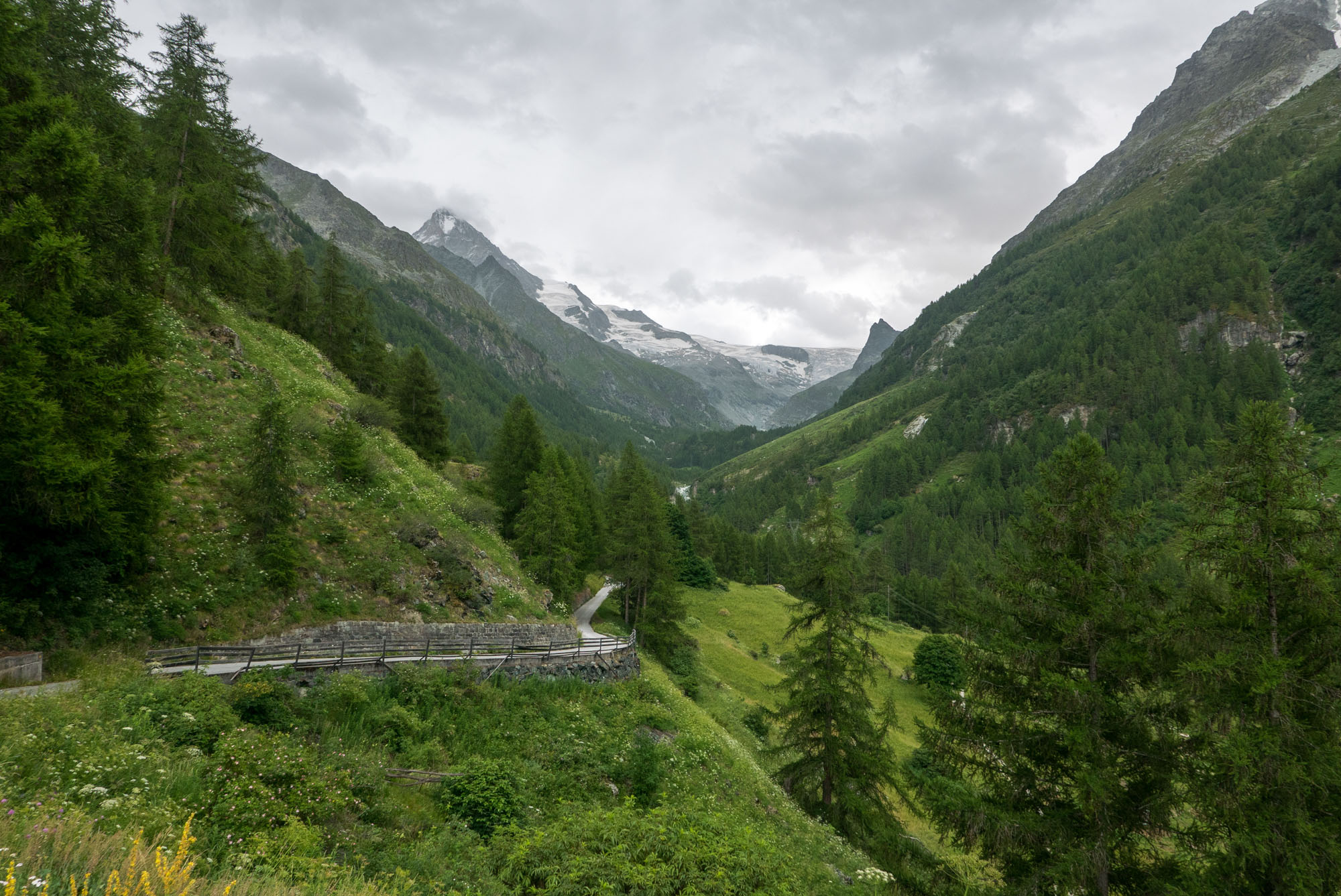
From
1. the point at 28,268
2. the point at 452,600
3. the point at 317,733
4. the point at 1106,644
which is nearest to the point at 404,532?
the point at 452,600

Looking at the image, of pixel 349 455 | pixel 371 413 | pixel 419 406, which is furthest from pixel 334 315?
pixel 349 455

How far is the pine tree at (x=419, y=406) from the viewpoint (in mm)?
46312

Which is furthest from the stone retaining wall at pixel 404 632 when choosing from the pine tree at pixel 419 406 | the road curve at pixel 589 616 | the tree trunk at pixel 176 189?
the pine tree at pixel 419 406

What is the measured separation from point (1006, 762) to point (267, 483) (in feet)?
83.4

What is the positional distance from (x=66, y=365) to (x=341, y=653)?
9.85m

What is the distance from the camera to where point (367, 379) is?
52562 millimetres

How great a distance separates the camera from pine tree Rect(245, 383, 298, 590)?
20.5 m

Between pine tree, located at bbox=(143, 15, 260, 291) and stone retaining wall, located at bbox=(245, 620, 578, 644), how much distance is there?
819 inches

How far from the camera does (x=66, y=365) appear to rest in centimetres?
1335

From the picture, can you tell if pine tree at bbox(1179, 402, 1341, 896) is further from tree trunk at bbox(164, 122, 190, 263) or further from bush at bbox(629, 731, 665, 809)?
tree trunk at bbox(164, 122, 190, 263)

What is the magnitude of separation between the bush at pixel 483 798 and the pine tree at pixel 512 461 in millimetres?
32576

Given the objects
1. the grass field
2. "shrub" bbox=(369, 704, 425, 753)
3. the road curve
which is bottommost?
the grass field

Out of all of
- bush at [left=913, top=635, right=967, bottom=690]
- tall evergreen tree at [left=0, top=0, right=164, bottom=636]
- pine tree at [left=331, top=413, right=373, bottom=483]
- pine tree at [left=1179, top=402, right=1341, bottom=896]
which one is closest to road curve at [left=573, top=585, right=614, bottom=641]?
pine tree at [left=331, top=413, right=373, bottom=483]

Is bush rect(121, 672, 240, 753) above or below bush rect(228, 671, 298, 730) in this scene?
above
